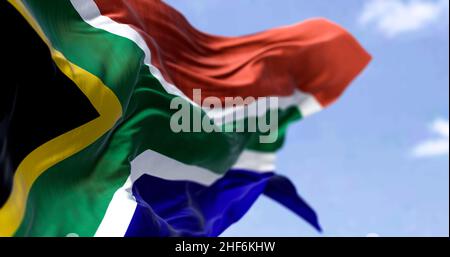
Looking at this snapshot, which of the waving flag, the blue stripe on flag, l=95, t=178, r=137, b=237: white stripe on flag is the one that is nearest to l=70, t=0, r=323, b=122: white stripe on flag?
the waving flag

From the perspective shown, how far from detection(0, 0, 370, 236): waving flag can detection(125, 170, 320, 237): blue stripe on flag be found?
0.8 inches

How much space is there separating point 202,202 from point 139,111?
7.08 feet

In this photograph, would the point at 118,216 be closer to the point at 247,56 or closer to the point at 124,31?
the point at 124,31

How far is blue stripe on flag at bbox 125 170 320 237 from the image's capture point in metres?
7.41

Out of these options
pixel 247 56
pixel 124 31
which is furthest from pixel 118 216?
pixel 247 56

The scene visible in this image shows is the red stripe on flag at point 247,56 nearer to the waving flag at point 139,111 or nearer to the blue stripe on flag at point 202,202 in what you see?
the waving flag at point 139,111

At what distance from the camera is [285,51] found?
11500 millimetres

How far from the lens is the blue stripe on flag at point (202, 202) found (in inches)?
292

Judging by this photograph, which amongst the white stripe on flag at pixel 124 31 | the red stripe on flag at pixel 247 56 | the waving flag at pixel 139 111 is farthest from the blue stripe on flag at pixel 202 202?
the red stripe on flag at pixel 247 56

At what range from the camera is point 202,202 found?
9836 millimetres

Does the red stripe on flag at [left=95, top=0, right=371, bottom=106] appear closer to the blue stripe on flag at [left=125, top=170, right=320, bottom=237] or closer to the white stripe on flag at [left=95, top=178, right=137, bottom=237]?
the blue stripe on flag at [left=125, top=170, right=320, bottom=237]

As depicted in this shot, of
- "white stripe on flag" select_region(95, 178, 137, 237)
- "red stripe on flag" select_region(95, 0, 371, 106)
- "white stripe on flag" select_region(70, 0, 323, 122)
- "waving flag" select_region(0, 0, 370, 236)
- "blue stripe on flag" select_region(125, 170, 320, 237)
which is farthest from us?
"red stripe on flag" select_region(95, 0, 371, 106)
